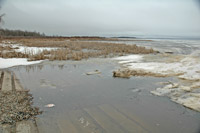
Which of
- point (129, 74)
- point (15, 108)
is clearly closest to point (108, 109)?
point (15, 108)

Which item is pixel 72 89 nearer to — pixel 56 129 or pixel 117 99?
pixel 117 99

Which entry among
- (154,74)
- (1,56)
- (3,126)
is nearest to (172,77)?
(154,74)

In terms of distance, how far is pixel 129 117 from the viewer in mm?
4352

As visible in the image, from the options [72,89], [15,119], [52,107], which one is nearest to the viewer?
[15,119]

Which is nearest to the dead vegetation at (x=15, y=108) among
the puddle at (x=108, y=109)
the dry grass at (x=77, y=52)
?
the puddle at (x=108, y=109)

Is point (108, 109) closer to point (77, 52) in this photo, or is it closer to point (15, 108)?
point (15, 108)

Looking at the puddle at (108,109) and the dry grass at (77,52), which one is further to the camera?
the dry grass at (77,52)

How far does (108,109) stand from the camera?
189 inches

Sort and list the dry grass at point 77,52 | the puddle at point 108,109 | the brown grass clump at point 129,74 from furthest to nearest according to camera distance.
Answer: the dry grass at point 77,52 → the brown grass clump at point 129,74 → the puddle at point 108,109

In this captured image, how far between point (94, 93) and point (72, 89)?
3.51 feet

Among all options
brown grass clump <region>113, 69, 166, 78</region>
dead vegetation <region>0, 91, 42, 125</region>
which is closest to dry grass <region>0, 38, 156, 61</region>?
brown grass clump <region>113, 69, 166, 78</region>

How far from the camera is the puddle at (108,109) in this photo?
3871mm

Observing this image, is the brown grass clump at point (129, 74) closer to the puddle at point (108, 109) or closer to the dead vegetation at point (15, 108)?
the puddle at point (108, 109)

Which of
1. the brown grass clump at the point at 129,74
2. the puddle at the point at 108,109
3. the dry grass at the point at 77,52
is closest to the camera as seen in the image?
the puddle at the point at 108,109
